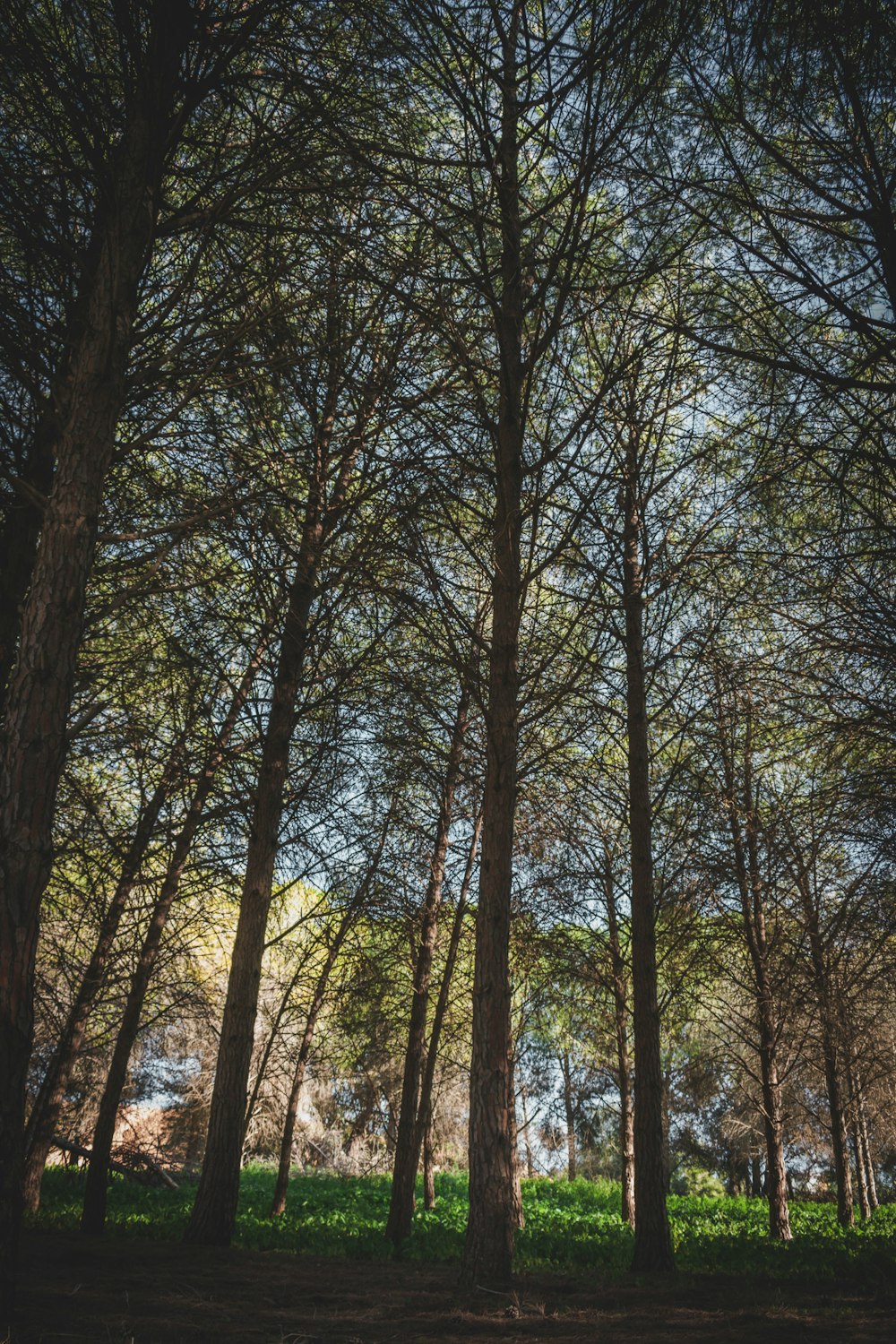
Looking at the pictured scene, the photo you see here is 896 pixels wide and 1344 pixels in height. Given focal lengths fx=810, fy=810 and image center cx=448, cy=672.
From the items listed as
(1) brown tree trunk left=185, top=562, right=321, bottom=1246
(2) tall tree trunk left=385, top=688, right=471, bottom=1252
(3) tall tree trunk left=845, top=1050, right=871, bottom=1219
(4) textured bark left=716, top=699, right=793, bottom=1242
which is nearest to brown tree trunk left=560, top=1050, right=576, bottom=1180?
(3) tall tree trunk left=845, top=1050, right=871, bottom=1219

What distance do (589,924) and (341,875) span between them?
3.66 metres

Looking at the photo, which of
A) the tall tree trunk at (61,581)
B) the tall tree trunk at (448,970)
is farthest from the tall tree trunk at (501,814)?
the tall tree trunk at (448,970)

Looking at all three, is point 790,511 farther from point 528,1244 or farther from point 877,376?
point 528,1244

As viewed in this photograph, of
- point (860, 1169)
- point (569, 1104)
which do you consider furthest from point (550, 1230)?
point (569, 1104)

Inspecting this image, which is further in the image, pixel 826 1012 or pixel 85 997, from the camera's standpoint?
pixel 826 1012

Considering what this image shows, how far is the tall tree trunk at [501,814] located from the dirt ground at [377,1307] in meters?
0.39

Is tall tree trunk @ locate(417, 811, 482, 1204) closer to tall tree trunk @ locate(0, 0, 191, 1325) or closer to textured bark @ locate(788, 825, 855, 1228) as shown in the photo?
textured bark @ locate(788, 825, 855, 1228)

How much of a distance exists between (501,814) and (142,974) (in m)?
4.97

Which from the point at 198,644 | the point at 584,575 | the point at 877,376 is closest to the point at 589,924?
the point at 584,575

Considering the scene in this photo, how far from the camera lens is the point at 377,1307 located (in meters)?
4.36

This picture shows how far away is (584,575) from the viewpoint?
28.1 ft

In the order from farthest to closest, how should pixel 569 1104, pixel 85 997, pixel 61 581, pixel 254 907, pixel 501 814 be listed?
pixel 569 1104, pixel 85 997, pixel 254 907, pixel 501 814, pixel 61 581

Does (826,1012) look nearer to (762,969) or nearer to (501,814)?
(762,969)

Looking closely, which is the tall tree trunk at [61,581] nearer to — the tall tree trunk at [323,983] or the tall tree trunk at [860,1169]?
the tall tree trunk at [323,983]
